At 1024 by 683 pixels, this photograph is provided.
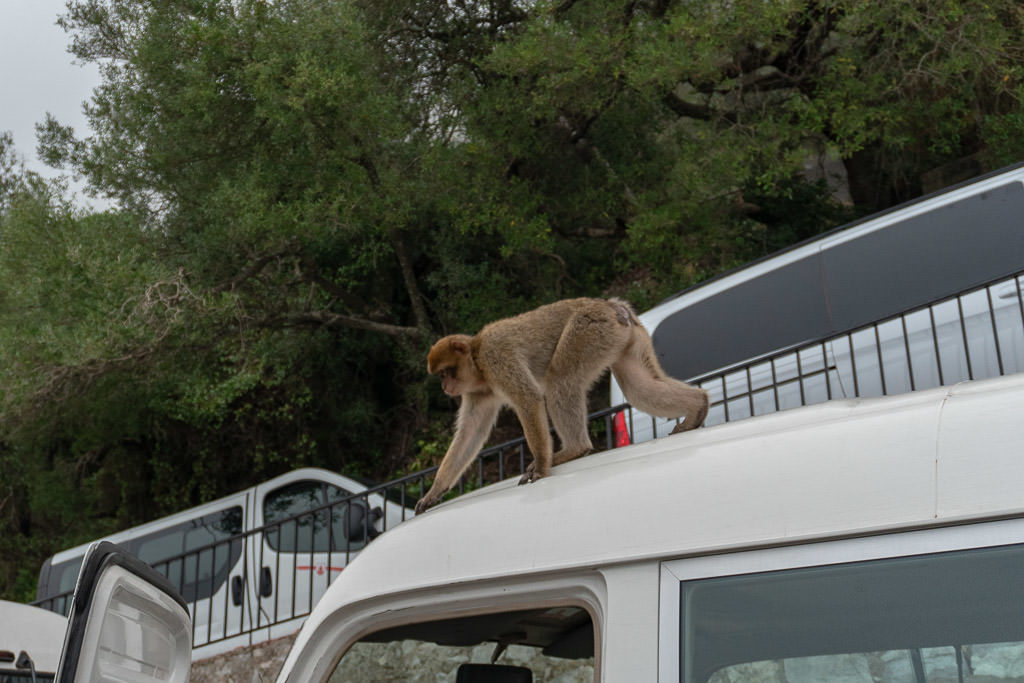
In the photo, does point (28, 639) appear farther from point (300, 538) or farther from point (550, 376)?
point (300, 538)

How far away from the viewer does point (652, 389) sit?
13.3 ft

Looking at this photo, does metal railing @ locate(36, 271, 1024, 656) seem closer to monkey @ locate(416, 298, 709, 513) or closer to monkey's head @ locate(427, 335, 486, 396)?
monkey @ locate(416, 298, 709, 513)

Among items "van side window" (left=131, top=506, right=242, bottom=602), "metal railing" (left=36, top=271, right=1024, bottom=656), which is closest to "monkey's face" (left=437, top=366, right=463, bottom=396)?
"metal railing" (left=36, top=271, right=1024, bottom=656)

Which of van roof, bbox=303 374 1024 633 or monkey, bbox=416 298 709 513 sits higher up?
monkey, bbox=416 298 709 513

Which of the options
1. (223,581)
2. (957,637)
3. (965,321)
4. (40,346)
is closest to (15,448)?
(40,346)

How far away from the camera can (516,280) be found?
42.8 feet

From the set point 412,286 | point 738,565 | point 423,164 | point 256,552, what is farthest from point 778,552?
point 412,286

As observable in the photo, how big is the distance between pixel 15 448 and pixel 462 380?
43.1ft

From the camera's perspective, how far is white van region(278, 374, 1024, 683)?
1319 mm

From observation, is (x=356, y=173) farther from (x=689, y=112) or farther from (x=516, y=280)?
(x=689, y=112)

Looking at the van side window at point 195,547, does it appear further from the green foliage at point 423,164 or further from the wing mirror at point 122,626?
the wing mirror at point 122,626

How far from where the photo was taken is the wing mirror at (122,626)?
1800 mm

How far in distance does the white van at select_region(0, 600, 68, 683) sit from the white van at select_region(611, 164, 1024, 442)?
3587 millimetres

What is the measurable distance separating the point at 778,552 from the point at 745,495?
0.36 feet
